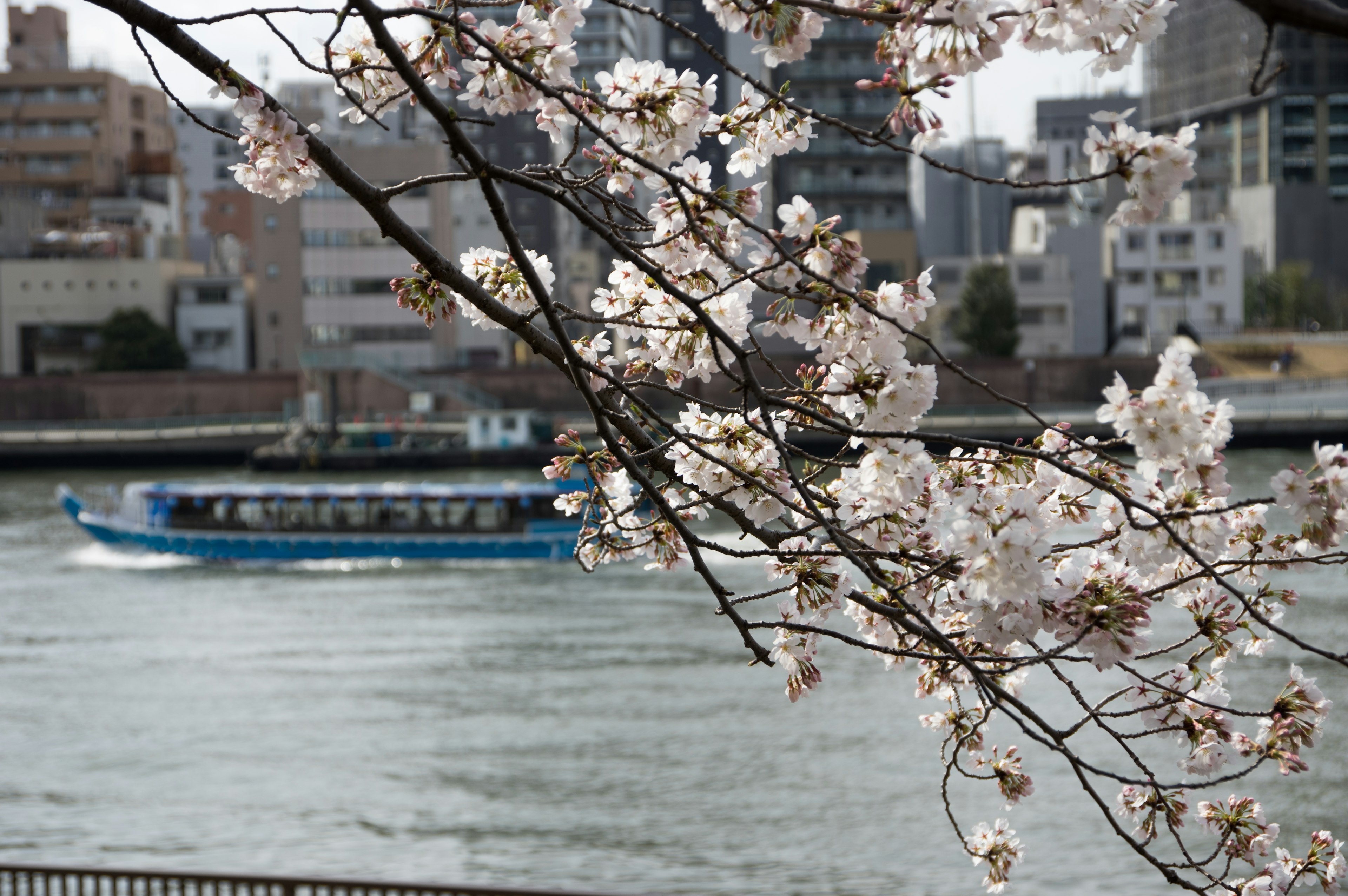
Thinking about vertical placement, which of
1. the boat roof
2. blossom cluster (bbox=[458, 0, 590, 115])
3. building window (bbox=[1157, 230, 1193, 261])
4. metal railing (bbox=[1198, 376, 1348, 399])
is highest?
building window (bbox=[1157, 230, 1193, 261])

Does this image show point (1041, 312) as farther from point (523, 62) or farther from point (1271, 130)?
point (523, 62)

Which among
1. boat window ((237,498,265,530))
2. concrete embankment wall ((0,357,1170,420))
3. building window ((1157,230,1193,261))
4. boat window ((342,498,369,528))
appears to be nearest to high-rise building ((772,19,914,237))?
concrete embankment wall ((0,357,1170,420))

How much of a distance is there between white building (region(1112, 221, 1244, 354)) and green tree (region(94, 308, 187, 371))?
103 ft

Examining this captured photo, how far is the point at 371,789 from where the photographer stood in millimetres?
12406

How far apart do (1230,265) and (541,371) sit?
80.5 feet

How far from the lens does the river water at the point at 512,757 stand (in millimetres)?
10734

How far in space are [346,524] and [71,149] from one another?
33581 millimetres

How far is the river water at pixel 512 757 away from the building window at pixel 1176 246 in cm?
3115

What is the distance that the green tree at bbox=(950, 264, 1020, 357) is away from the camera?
44.5 metres

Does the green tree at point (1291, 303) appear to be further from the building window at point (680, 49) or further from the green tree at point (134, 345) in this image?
the green tree at point (134, 345)

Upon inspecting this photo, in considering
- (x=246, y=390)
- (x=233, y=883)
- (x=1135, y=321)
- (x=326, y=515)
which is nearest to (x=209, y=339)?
(x=246, y=390)

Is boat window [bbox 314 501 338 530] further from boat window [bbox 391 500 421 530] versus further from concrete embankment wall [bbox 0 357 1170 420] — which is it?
concrete embankment wall [bbox 0 357 1170 420]

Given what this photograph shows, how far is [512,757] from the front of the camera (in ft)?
43.6

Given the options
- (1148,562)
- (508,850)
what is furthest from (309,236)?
(1148,562)
